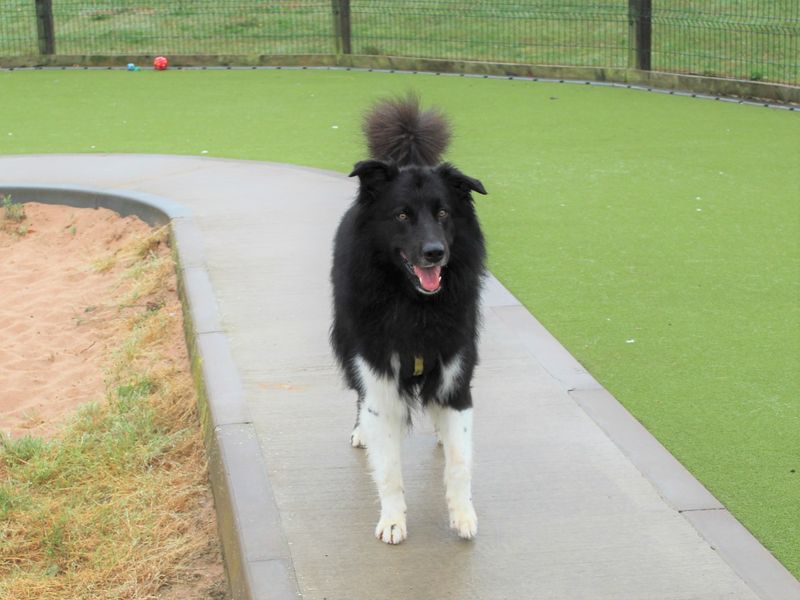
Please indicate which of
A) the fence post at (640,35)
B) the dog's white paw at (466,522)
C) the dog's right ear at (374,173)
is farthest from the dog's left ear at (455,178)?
the fence post at (640,35)

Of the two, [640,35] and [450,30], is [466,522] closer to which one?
[640,35]

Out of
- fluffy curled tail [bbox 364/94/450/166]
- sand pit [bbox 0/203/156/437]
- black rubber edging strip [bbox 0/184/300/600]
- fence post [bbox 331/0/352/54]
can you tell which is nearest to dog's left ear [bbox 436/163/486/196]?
fluffy curled tail [bbox 364/94/450/166]

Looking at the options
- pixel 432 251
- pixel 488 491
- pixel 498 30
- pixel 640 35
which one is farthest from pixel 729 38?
pixel 432 251

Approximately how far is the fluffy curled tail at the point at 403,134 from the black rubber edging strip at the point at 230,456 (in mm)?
A: 1325

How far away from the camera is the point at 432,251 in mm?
3807

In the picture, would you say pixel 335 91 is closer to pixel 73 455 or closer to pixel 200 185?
pixel 200 185

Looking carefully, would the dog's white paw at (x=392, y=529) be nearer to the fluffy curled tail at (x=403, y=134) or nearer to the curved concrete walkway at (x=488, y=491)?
the curved concrete walkway at (x=488, y=491)

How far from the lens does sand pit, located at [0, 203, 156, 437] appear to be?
20.4 ft

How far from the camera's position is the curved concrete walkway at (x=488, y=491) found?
149 inches

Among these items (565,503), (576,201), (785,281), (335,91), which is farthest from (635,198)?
(335,91)

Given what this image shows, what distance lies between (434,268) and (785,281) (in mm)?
3906

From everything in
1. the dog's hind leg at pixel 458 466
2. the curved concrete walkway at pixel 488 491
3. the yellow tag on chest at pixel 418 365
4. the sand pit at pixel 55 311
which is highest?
the yellow tag on chest at pixel 418 365

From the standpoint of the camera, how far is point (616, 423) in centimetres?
498

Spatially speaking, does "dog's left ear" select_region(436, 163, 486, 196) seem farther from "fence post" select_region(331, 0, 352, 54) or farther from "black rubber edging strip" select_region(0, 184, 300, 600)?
"fence post" select_region(331, 0, 352, 54)
